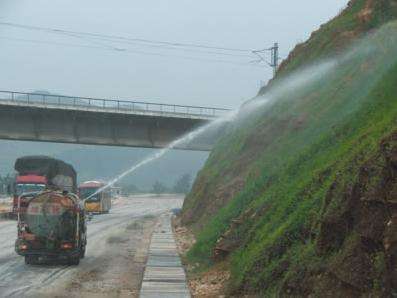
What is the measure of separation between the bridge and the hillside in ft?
47.6

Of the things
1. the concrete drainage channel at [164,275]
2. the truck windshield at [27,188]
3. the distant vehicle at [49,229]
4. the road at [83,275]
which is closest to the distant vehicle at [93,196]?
the truck windshield at [27,188]

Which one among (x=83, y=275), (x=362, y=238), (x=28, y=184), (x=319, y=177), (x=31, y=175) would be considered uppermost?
(x=319, y=177)

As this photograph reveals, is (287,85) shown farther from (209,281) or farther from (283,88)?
(209,281)

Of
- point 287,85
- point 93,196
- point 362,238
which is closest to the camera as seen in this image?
point 362,238

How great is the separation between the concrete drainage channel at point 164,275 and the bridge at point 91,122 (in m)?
25.8

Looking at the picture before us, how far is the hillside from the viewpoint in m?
11.5

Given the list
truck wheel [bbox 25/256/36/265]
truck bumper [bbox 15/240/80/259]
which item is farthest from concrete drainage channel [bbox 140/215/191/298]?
truck wheel [bbox 25/256/36/265]

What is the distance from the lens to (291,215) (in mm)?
17062

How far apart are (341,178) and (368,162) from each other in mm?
1316

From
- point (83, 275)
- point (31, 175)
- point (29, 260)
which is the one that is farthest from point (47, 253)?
point (31, 175)

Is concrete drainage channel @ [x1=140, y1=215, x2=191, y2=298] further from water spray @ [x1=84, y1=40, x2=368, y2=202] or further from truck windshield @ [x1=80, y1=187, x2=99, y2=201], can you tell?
truck windshield @ [x1=80, y1=187, x2=99, y2=201]

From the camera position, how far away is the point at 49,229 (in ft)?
82.0

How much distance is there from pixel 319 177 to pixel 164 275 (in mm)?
7434

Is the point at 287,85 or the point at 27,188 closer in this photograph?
the point at 287,85
